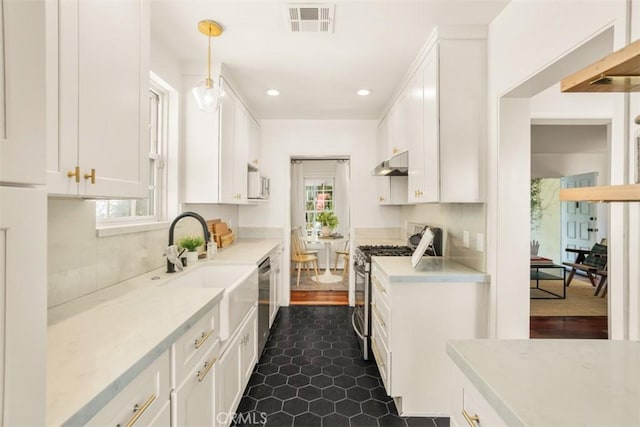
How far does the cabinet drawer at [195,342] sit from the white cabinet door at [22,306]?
2.00ft

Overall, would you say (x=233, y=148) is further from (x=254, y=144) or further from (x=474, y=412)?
(x=474, y=412)

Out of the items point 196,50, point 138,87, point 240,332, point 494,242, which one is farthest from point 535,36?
point 240,332

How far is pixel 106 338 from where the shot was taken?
0.96 metres

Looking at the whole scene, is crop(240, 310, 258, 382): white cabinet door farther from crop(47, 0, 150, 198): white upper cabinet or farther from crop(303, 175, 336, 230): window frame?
crop(303, 175, 336, 230): window frame

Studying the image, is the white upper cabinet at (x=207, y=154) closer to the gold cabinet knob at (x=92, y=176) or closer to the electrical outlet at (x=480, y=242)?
the gold cabinet knob at (x=92, y=176)

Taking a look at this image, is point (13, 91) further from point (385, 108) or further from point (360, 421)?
point (385, 108)

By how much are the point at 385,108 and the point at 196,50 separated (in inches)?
83.7

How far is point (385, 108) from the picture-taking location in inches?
138

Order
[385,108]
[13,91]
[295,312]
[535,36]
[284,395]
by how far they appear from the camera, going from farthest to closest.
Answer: [295,312] < [385,108] < [284,395] < [535,36] < [13,91]

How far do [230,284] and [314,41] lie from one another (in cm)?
188

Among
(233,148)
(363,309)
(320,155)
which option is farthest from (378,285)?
(320,155)

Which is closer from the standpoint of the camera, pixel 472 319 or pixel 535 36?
pixel 535 36

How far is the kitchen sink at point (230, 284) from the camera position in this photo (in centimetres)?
155

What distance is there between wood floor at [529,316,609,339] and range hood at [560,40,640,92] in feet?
9.75
